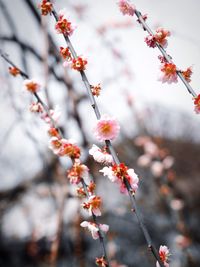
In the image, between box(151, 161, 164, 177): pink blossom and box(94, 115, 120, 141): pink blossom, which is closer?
box(94, 115, 120, 141): pink blossom

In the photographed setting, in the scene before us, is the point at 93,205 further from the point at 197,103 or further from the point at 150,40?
the point at 150,40

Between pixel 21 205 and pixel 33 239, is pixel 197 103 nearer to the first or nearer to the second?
pixel 33 239

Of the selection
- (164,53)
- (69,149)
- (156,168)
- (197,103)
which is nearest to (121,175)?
(69,149)

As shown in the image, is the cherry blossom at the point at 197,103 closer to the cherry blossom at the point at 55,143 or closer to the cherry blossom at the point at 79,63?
the cherry blossom at the point at 79,63

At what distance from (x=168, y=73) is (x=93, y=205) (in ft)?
2.01

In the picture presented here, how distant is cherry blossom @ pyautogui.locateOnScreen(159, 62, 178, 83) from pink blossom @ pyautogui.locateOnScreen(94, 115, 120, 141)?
0.30 metres

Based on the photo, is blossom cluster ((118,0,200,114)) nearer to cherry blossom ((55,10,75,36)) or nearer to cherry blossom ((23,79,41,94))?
cherry blossom ((55,10,75,36))

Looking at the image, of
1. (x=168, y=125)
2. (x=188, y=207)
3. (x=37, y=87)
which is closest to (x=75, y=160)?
(x=37, y=87)

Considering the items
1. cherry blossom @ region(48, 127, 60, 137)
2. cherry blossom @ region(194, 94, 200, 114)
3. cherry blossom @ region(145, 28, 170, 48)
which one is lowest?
cherry blossom @ region(194, 94, 200, 114)

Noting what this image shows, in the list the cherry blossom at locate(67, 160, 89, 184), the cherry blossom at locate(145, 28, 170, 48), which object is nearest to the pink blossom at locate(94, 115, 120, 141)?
the cherry blossom at locate(67, 160, 89, 184)

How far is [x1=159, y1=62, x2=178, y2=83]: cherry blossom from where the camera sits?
3.68 ft

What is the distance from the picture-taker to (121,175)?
39.0 inches

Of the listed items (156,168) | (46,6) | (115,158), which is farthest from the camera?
(156,168)

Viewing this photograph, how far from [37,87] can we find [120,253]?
5.77m
